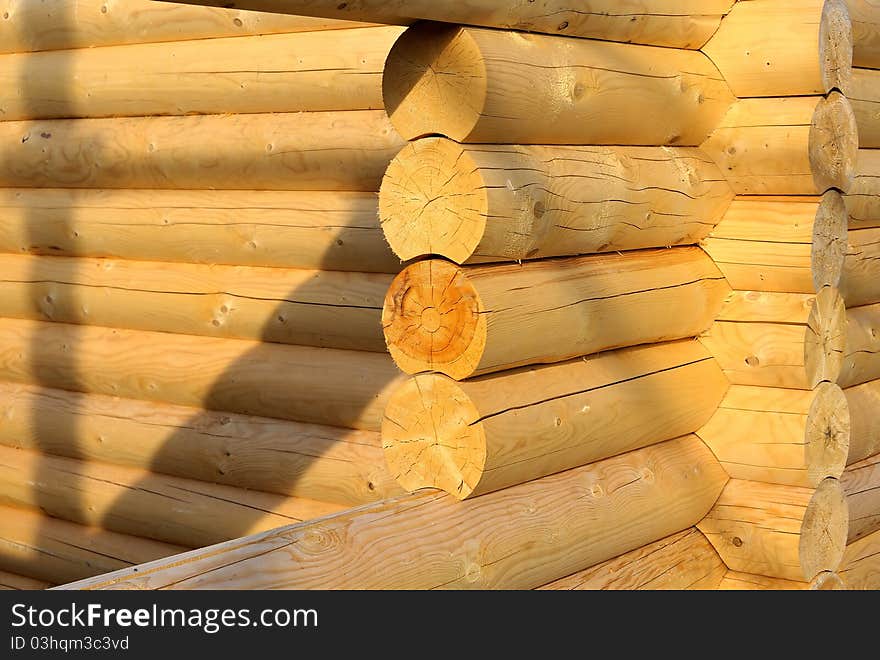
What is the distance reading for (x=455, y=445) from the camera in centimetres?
352

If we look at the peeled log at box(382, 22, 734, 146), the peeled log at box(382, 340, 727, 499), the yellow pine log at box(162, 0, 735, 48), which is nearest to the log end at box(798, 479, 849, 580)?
the peeled log at box(382, 340, 727, 499)

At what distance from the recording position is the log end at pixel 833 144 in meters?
4.52

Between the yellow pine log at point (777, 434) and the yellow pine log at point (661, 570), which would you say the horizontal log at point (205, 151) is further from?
the yellow pine log at point (661, 570)

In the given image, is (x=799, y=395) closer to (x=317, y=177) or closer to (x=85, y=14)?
(x=317, y=177)

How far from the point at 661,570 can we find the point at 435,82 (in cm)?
203

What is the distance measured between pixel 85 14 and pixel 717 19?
11.0 feet

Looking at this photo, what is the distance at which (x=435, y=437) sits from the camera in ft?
11.7

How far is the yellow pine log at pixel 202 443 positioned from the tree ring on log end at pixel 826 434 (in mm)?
1720

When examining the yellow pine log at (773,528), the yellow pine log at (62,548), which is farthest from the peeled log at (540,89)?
the yellow pine log at (62,548)

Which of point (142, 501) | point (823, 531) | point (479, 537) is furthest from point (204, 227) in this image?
point (823, 531)

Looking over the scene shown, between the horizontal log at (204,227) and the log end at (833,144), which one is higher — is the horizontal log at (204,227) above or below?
above
